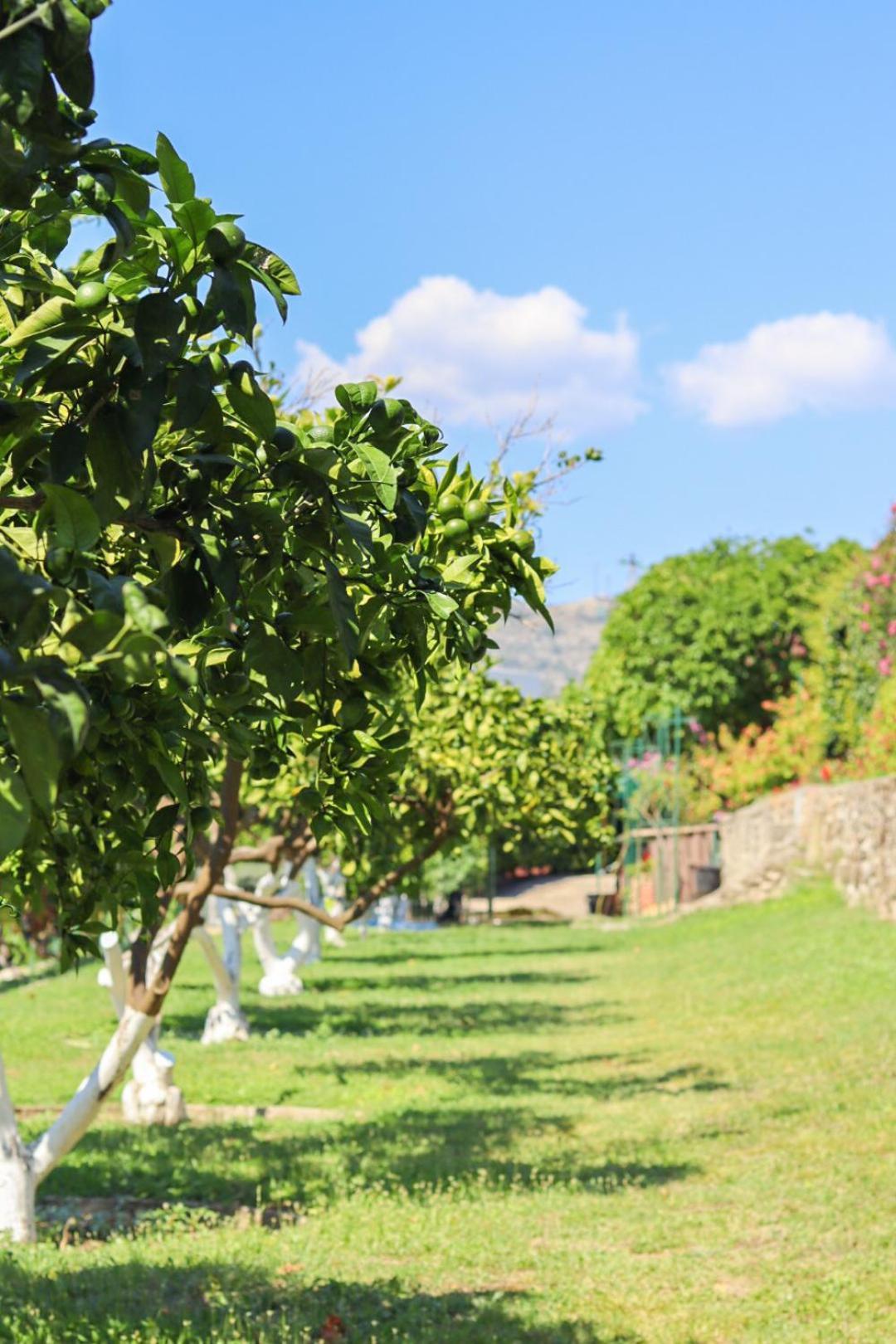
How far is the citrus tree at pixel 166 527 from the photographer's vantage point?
1.70 meters

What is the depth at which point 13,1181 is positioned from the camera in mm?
7492

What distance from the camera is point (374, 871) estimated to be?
12.8m

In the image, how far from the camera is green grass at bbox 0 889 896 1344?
624 centimetres

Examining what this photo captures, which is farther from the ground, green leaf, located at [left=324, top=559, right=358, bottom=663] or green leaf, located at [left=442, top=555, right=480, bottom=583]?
green leaf, located at [left=442, top=555, right=480, bottom=583]

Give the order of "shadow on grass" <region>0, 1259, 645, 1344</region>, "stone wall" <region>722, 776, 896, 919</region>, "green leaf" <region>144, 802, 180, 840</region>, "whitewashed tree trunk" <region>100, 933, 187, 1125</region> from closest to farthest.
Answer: "green leaf" <region>144, 802, 180, 840</region>, "shadow on grass" <region>0, 1259, 645, 1344</region>, "whitewashed tree trunk" <region>100, 933, 187, 1125</region>, "stone wall" <region>722, 776, 896, 919</region>

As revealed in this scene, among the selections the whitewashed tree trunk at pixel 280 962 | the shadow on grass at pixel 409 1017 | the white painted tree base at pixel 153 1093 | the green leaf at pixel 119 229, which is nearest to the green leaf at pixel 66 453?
the green leaf at pixel 119 229

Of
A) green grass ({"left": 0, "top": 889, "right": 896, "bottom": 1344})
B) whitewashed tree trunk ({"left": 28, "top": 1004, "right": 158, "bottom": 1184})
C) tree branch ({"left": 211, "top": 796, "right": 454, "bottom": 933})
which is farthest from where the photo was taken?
tree branch ({"left": 211, "top": 796, "right": 454, "bottom": 933})

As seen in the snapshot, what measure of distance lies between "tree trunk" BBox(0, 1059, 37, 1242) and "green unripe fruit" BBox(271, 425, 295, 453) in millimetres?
5949

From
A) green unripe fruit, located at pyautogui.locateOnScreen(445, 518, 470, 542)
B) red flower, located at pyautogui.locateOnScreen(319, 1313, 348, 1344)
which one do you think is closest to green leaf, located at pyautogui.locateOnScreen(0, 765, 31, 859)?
green unripe fruit, located at pyautogui.locateOnScreen(445, 518, 470, 542)

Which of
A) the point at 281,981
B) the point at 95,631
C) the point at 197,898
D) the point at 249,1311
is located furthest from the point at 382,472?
the point at 281,981

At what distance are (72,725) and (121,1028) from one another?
6.71 m

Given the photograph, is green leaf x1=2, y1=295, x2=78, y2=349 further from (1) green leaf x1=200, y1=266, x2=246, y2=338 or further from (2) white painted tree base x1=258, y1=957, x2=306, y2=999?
(2) white painted tree base x1=258, y1=957, x2=306, y2=999

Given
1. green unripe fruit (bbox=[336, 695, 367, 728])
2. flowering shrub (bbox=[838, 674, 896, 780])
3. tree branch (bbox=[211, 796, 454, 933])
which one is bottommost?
tree branch (bbox=[211, 796, 454, 933])

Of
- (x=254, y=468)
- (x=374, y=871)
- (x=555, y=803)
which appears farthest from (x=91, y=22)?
(x=374, y=871)
